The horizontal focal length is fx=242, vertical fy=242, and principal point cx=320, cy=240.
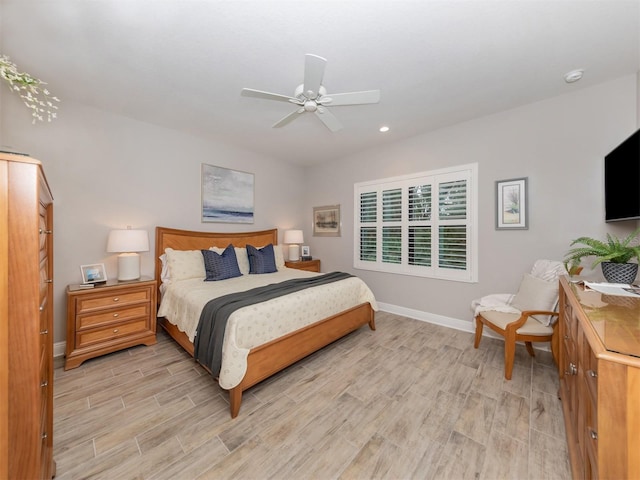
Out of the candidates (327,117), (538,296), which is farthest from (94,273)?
(538,296)

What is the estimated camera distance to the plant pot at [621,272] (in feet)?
5.38

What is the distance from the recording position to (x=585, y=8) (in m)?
1.60

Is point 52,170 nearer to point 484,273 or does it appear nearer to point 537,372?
point 484,273

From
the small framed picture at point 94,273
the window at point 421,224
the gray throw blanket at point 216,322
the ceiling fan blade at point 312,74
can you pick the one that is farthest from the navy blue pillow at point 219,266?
the ceiling fan blade at point 312,74

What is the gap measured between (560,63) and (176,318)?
174 inches

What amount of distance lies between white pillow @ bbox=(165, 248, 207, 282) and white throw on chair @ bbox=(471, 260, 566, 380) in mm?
3465

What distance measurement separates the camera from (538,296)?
2.34 metres

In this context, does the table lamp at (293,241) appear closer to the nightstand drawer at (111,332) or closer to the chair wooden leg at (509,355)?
the nightstand drawer at (111,332)

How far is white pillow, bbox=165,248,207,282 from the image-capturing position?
309 cm

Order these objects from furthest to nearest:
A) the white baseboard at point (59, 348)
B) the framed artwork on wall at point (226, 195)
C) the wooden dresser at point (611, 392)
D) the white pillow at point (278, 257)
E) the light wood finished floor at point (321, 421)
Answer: the white pillow at point (278, 257), the framed artwork on wall at point (226, 195), the white baseboard at point (59, 348), the light wood finished floor at point (321, 421), the wooden dresser at point (611, 392)

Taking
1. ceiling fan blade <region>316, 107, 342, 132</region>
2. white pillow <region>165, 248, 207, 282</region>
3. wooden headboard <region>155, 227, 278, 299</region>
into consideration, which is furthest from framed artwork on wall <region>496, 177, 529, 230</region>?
white pillow <region>165, 248, 207, 282</region>

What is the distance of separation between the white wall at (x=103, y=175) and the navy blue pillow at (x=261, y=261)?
83cm

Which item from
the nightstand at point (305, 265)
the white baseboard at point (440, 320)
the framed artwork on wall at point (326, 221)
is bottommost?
the white baseboard at point (440, 320)

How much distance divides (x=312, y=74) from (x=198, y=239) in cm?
292
